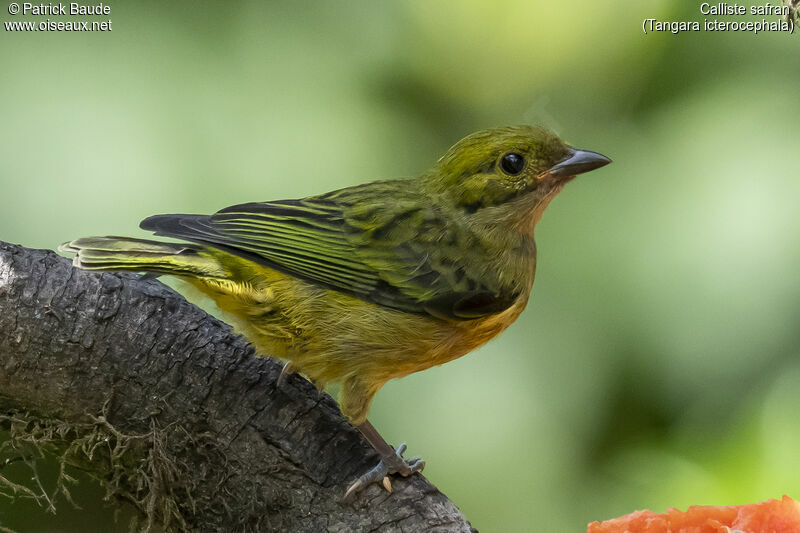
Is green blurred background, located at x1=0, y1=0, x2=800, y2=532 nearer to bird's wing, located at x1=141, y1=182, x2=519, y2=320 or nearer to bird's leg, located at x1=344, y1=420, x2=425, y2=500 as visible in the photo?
bird's wing, located at x1=141, y1=182, x2=519, y2=320

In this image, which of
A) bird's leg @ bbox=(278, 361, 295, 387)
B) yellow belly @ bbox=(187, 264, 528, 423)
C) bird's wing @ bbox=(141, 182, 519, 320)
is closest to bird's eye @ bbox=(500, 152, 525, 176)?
bird's wing @ bbox=(141, 182, 519, 320)

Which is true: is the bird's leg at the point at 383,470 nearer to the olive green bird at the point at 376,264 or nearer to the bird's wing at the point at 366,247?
the olive green bird at the point at 376,264

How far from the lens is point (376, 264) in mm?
3074

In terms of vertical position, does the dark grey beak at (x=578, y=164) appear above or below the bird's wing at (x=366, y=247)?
above

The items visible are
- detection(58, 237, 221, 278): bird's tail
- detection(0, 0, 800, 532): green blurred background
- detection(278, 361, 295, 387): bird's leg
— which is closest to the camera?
detection(58, 237, 221, 278): bird's tail

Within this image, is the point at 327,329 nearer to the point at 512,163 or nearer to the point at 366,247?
the point at 366,247

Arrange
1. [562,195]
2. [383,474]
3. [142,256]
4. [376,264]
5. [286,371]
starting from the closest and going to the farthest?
[383,474]
[142,256]
[286,371]
[376,264]
[562,195]

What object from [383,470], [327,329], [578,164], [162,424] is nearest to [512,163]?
[578,164]

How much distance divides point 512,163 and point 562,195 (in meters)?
1.18

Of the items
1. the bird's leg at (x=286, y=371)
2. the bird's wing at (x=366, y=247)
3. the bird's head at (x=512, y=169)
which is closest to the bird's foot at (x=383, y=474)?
the bird's leg at (x=286, y=371)

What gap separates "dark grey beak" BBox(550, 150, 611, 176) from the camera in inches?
120

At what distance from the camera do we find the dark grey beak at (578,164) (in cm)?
305

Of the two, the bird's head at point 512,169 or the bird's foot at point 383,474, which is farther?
the bird's head at point 512,169

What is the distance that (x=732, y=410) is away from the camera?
3.78 m
